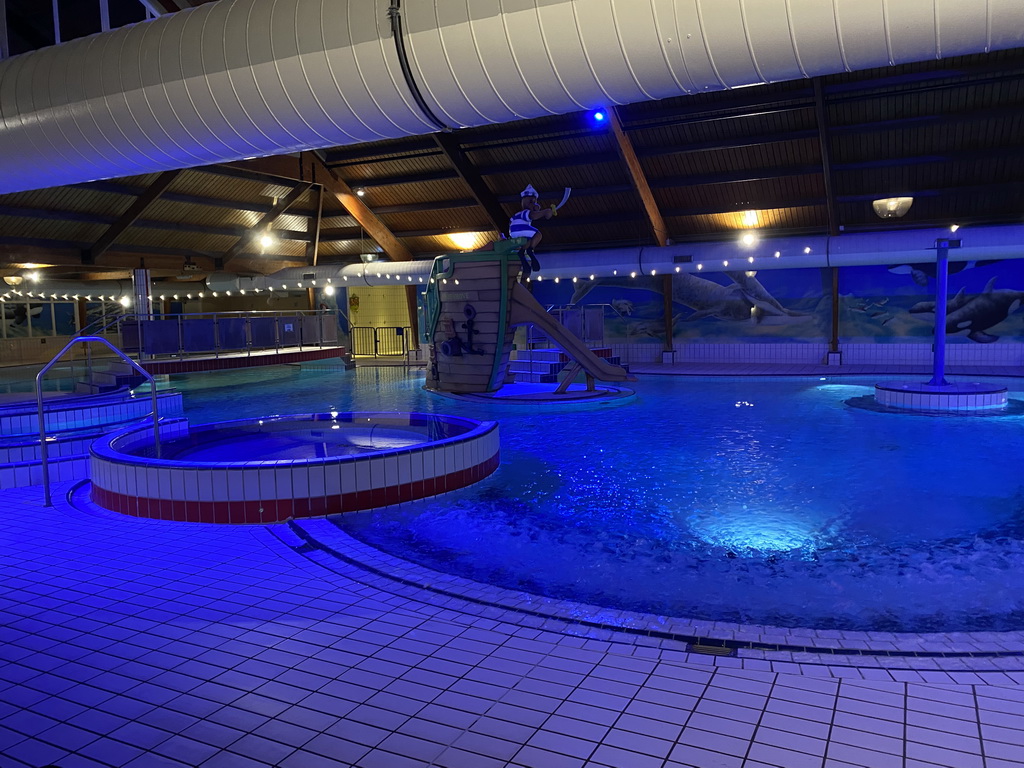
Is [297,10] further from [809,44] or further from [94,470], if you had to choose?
[94,470]

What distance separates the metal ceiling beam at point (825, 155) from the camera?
13530 millimetres

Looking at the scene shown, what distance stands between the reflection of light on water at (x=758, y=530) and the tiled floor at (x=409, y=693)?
79.6 inches

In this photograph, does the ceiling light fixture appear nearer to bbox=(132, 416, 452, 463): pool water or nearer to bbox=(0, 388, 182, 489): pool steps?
bbox=(132, 416, 452, 463): pool water

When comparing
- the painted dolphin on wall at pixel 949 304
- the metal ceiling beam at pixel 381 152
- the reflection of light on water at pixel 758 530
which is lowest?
the reflection of light on water at pixel 758 530

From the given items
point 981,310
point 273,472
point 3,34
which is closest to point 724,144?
point 981,310

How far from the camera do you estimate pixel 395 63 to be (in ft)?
12.8

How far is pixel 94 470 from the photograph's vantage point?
6.39 m

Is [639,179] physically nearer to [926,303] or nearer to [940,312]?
[940,312]

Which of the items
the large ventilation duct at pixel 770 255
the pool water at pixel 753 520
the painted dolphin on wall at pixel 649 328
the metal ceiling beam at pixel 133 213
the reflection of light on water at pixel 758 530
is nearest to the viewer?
the pool water at pixel 753 520

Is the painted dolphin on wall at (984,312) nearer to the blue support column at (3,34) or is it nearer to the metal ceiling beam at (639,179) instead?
the metal ceiling beam at (639,179)

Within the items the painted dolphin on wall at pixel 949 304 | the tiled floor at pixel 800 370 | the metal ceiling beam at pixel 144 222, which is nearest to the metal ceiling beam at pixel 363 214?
the metal ceiling beam at pixel 144 222

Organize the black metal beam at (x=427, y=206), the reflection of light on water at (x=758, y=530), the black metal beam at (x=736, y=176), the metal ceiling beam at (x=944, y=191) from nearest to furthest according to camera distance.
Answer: the reflection of light on water at (x=758, y=530), the metal ceiling beam at (x=944, y=191), the black metal beam at (x=736, y=176), the black metal beam at (x=427, y=206)

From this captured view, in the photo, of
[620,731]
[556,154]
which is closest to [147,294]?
[556,154]

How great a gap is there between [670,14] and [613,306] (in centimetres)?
1776
